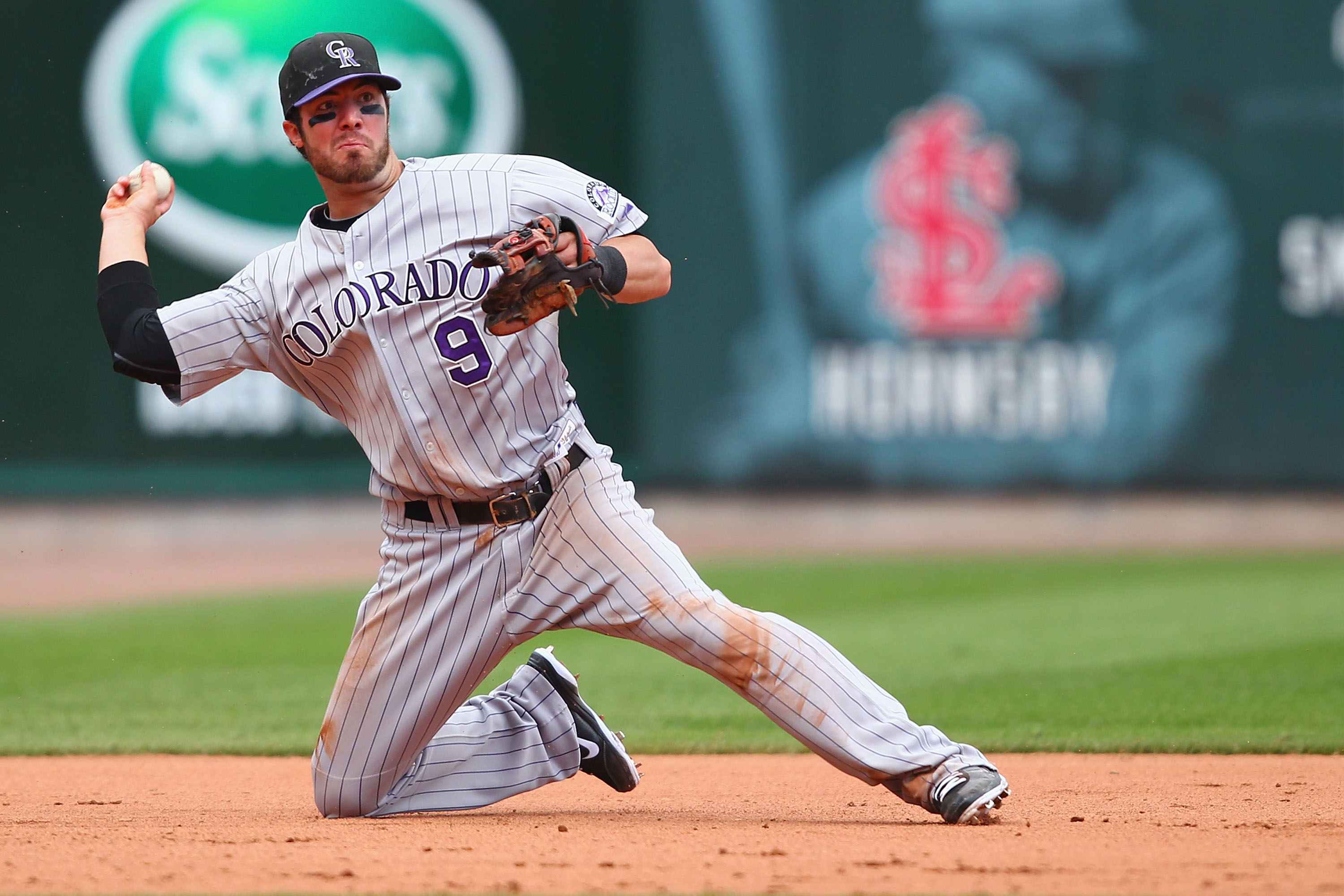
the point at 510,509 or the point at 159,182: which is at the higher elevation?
the point at 159,182

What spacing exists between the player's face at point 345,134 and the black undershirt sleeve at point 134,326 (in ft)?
1.42

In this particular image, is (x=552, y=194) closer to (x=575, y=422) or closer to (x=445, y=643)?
(x=575, y=422)

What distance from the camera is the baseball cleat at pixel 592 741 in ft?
12.3

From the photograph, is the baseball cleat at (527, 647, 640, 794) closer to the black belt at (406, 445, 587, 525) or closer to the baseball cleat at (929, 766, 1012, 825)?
the black belt at (406, 445, 587, 525)

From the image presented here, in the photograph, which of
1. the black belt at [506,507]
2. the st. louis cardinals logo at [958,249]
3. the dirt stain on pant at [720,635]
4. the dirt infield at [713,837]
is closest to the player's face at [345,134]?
the black belt at [506,507]

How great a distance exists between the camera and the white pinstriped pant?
3188 mm

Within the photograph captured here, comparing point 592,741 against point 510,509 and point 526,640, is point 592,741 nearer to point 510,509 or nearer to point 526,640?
point 526,640

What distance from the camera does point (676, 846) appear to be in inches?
118

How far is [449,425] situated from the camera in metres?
3.31

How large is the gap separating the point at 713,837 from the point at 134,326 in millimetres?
A: 1544

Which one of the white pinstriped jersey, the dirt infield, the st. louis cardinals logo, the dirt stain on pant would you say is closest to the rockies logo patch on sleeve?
the white pinstriped jersey

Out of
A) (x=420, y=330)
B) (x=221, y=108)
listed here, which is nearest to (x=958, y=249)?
(x=221, y=108)

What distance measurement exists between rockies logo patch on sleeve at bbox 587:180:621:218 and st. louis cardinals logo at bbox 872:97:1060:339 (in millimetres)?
7886

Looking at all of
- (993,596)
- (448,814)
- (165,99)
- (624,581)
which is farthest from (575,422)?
(165,99)
